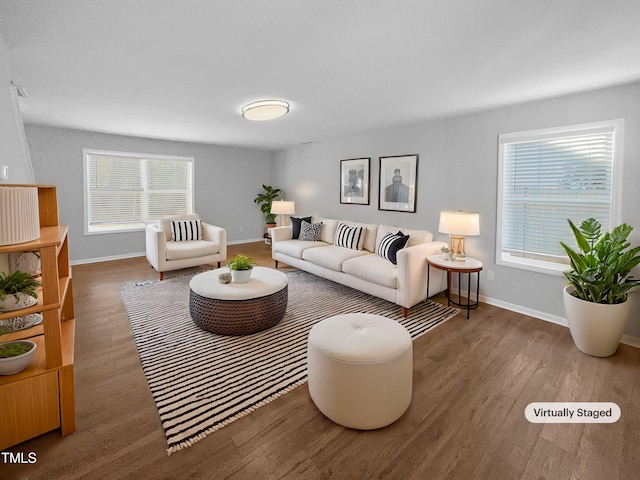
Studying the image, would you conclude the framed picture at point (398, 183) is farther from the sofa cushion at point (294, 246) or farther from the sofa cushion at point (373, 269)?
the sofa cushion at point (294, 246)

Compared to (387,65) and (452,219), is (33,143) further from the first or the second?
(452,219)

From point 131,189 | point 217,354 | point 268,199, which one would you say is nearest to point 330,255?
point 217,354

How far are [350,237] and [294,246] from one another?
2.94ft

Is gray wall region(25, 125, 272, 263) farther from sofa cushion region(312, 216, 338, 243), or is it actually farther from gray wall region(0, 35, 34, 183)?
gray wall region(0, 35, 34, 183)

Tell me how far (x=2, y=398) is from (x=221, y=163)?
19.3 feet

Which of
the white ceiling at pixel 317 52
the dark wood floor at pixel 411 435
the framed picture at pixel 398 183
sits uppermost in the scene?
the white ceiling at pixel 317 52

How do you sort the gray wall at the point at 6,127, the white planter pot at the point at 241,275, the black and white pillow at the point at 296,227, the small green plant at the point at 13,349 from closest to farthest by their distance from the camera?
the small green plant at the point at 13,349 → the gray wall at the point at 6,127 → the white planter pot at the point at 241,275 → the black and white pillow at the point at 296,227

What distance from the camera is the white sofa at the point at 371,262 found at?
3289 millimetres

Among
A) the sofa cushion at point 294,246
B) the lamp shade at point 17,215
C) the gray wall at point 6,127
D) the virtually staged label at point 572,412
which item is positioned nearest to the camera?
the lamp shade at point 17,215

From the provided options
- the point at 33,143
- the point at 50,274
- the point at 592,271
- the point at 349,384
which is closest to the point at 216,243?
the point at 33,143

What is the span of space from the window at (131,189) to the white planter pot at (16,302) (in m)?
4.61

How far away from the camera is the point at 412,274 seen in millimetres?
3266

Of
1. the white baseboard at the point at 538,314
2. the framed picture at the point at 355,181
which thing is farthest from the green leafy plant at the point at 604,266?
the framed picture at the point at 355,181

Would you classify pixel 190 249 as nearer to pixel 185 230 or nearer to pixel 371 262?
pixel 185 230
